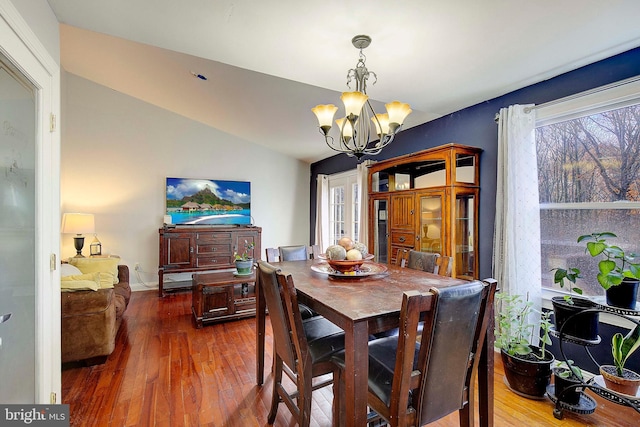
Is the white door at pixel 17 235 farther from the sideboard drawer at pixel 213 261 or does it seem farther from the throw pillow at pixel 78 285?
the sideboard drawer at pixel 213 261

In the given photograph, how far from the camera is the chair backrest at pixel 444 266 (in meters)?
2.18

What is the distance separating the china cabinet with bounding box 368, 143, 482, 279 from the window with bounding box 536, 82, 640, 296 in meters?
0.56

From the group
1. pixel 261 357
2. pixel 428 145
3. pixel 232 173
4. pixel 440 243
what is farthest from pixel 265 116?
pixel 261 357

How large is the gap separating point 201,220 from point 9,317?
3.96m

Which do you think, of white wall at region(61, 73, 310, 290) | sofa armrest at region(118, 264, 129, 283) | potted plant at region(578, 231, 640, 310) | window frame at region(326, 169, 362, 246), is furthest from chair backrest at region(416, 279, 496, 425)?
white wall at region(61, 73, 310, 290)

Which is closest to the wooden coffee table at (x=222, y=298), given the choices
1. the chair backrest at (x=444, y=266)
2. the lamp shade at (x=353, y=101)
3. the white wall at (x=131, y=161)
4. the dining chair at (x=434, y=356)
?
the white wall at (x=131, y=161)

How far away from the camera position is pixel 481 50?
1994 millimetres

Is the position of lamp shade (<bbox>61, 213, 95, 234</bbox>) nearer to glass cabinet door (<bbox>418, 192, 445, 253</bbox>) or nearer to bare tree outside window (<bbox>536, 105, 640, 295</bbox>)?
glass cabinet door (<bbox>418, 192, 445, 253</bbox>)

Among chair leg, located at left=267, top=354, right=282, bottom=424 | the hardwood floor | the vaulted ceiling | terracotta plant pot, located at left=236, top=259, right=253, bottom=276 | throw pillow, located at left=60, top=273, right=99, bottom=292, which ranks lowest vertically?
the hardwood floor

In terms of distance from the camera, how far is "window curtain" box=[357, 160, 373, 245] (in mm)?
4070

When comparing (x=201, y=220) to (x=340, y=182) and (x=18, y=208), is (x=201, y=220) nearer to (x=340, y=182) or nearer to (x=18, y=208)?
(x=340, y=182)

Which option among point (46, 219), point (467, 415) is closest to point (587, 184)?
point (467, 415)

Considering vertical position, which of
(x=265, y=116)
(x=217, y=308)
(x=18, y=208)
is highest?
(x=265, y=116)

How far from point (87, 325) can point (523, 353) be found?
332cm
